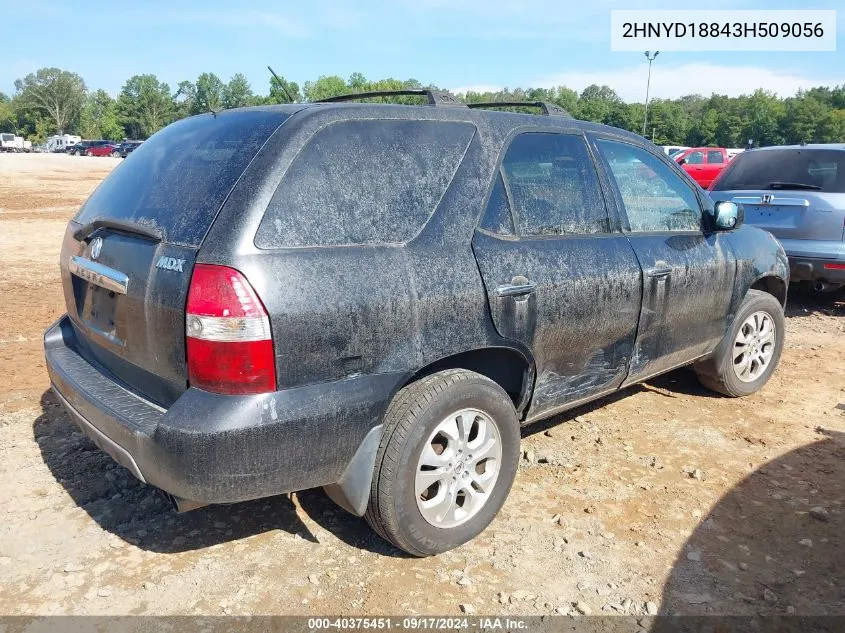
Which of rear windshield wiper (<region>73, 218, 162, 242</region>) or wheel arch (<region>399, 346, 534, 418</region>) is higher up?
rear windshield wiper (<region>73, 218, 162, 242</region>)

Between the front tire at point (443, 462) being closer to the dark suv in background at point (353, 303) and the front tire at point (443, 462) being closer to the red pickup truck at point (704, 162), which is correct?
the dark suv in background at point (353, 303)

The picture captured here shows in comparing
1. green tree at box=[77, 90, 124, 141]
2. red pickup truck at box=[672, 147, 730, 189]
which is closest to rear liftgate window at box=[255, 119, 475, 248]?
red pickup truck at box=[672, 147, 730, 189]

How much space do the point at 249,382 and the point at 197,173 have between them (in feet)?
2.96

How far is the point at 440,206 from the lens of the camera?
9.16 feet

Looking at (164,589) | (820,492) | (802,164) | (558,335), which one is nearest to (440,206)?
(558,335)

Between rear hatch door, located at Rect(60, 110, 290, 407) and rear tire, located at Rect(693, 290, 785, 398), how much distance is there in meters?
3.38

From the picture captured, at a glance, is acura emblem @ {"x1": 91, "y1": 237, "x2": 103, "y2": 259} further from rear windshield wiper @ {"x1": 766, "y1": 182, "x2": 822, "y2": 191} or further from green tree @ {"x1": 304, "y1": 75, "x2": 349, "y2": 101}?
green tree @ {"x1": 304, "y1": 75, "x2": 349, "y2": 101}

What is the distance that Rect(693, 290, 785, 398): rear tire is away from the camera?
456 centimetres

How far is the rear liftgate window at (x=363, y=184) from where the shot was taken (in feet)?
7.94

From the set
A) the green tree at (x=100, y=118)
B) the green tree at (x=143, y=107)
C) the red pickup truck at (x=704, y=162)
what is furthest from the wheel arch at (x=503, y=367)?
the green tree at (x=100, y=118)

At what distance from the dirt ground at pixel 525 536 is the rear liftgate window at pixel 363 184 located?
1.39 meters

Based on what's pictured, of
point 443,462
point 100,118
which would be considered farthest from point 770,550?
point 100,118

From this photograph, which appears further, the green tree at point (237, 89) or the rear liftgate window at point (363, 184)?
the green tree at point (237, 89)

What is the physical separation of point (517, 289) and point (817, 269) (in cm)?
511
